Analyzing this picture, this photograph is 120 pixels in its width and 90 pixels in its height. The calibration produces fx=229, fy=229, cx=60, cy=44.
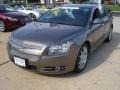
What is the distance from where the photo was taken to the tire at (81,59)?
4.83 metres

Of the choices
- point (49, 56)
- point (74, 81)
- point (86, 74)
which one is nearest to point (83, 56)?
point (86, 74)

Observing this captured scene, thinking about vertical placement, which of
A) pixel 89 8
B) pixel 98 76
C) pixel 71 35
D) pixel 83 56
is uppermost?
pixel 89 8

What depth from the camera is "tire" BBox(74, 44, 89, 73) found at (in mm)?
4833

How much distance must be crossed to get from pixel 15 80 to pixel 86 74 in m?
1.53

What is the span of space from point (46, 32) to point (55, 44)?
58 cm

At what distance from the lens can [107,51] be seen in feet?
22.9

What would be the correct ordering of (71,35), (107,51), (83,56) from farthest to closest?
1. (107,51)
2. (83,56)
3. (71,35)

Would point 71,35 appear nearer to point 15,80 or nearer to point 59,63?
point 59,63

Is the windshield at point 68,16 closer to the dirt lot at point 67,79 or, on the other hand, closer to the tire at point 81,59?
the tire at point 81,59

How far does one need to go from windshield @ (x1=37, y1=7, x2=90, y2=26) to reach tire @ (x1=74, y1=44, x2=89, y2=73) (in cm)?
64

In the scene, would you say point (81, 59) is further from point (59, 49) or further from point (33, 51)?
point (33, 51)

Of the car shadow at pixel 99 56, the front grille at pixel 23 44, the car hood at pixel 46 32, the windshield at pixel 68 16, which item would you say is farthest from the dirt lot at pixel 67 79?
the windshield at pixel 68 16

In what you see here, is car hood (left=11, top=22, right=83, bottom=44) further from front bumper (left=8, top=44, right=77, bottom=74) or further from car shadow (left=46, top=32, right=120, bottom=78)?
car shadow (left=46, top=32, right=120, bottom=78)

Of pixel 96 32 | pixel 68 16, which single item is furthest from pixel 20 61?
pixel 96 32
